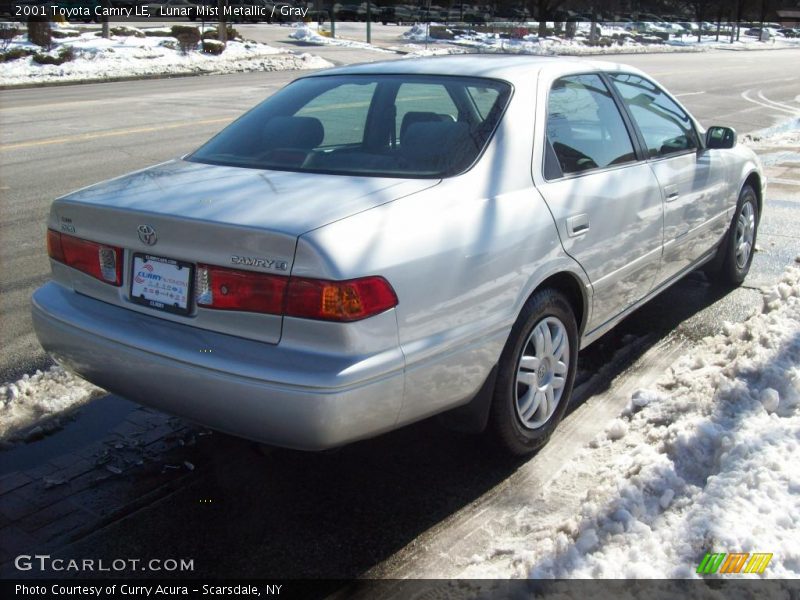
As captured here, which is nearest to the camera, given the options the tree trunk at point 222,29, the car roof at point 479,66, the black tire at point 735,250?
the car roof at point 479,66

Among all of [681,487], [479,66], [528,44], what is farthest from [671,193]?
[528,44]

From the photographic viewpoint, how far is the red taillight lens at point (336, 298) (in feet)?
8.78

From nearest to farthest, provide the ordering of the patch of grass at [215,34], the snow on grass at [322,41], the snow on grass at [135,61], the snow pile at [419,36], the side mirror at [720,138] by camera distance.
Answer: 1. the side mirror at [720,138]
2. the snow on grass at [135,61]
3. the patch of grass at [215,34]
4. the snow on grass at [322,41]
5. the snow pile at [419,36]

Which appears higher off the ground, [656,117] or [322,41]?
[322,41]

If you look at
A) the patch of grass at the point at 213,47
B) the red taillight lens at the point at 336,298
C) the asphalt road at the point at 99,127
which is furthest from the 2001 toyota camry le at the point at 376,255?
the patch of grass at the point at 213,47

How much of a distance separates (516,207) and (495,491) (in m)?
1.13

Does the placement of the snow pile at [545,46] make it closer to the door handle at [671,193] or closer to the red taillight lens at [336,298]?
the door handle at [671,193]

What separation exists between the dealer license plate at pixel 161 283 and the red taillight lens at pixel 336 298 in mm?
451

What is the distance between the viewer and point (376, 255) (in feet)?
9.06

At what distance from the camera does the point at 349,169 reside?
3398 mm

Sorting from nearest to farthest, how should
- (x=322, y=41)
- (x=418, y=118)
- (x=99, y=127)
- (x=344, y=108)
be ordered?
(x=418, y=118)
(x=344, y=108)
(x=99, y=127)
(x=322, y=41)

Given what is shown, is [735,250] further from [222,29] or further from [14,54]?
[222,29]

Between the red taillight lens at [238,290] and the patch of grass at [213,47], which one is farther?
the patch of grass at [213,47]

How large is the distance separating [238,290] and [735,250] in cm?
399
